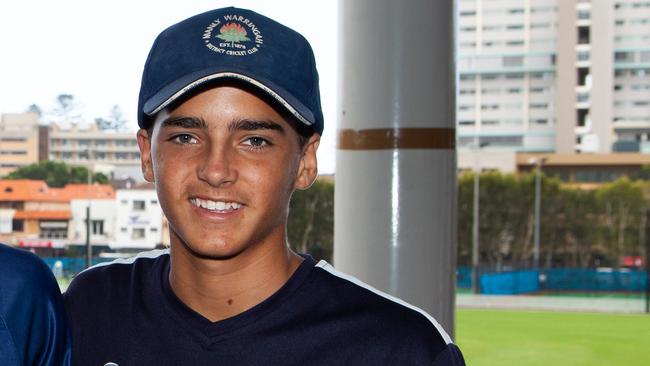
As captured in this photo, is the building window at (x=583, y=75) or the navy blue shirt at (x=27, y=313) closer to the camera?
the navy blue shirt at (x=27, y=313)

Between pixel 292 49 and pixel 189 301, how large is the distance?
0.33m

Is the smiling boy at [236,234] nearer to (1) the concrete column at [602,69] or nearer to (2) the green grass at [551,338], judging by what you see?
(2) the green grass at [551,338]

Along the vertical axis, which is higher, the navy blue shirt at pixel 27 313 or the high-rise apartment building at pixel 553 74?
the high-rise apartment building at pixel 553 74

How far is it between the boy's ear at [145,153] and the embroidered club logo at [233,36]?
0.19m

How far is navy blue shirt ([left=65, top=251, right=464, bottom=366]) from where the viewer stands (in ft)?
3.88

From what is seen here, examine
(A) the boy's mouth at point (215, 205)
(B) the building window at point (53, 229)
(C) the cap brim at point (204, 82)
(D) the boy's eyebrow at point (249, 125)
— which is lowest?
(B) the building window at point (53, 229)

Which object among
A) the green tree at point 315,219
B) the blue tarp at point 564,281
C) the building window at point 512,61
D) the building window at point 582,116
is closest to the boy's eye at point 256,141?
the green tree at point 315,219

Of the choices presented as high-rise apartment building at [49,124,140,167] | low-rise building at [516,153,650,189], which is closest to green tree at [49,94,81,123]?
high-rise apartment building at [49,124,140,167]

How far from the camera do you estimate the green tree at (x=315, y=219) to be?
17734mm

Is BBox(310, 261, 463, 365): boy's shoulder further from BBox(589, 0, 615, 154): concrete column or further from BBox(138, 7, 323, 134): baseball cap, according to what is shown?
BBox(589, 0, 615, 154): concrete column

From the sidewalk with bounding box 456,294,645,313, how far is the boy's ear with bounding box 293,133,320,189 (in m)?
19.4

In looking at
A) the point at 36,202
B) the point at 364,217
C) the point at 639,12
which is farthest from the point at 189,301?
the point at 639,12

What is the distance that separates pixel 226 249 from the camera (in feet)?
3.86

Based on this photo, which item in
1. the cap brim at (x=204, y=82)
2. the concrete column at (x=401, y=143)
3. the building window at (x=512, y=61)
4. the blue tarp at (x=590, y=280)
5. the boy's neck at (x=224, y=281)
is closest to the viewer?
the cap brim at (x=204, y=82)
